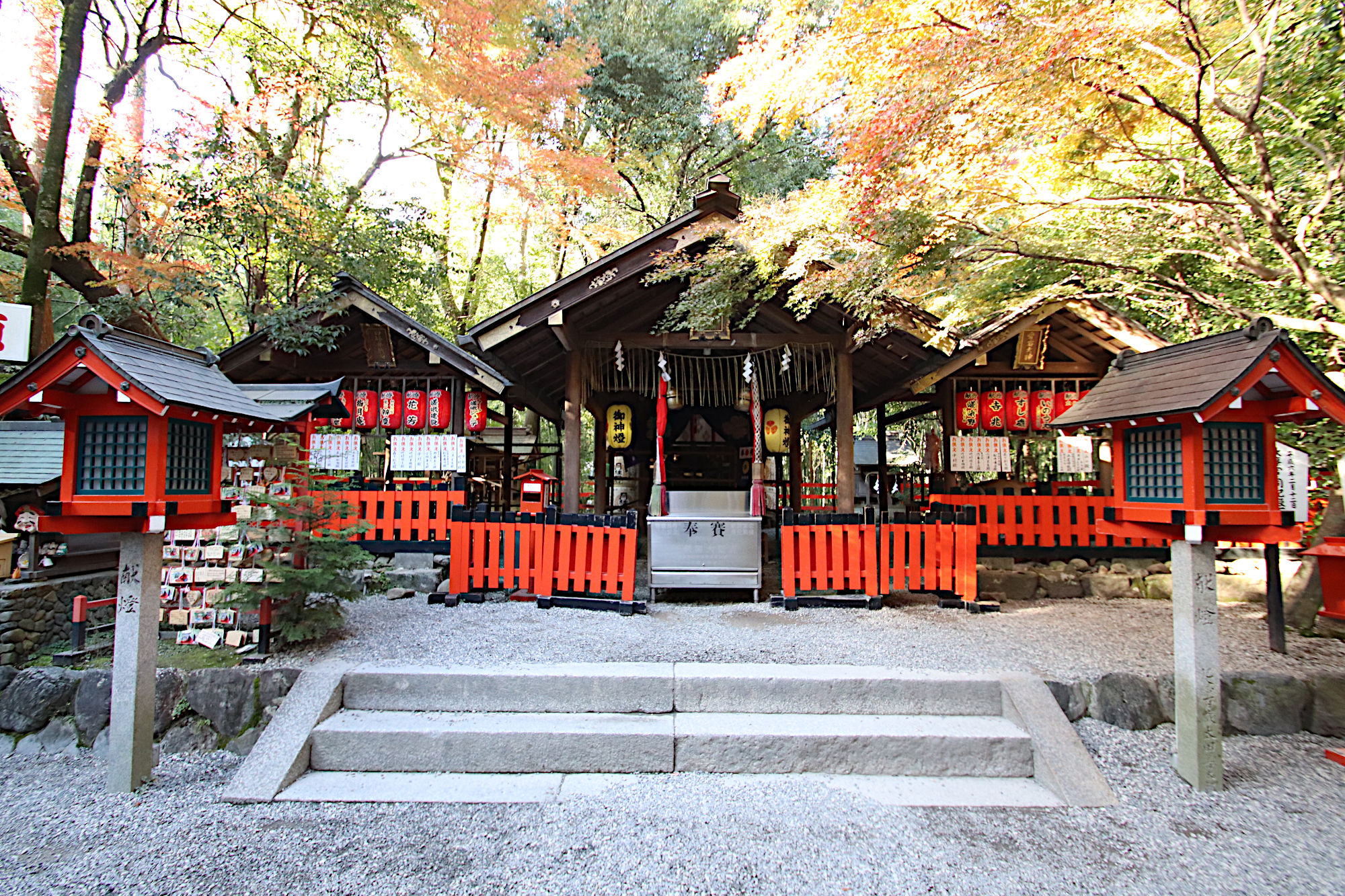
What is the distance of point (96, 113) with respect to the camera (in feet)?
34.6

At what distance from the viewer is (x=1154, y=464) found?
14.1 feet

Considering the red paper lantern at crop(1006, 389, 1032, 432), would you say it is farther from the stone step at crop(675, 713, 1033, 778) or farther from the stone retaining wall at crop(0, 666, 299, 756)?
the stone retaining wall at crop(0, 666, 299, 756)

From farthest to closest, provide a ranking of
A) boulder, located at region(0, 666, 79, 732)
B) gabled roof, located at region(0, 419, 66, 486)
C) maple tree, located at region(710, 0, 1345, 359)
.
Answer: gabled roof, located at region(0, 419, 66, 486), maple tree, located at region(710, 0, 1345, 359), boulder, located at region(0, 666, 79, 732)

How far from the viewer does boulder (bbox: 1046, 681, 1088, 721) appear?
15.9ft

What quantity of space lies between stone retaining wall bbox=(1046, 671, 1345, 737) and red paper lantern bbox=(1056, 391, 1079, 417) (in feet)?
19.3

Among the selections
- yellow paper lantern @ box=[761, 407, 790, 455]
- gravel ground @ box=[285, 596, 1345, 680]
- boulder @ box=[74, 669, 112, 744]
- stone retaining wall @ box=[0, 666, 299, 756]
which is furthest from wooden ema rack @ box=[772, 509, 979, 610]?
boulder @ box=[74, 669, 112, 744]

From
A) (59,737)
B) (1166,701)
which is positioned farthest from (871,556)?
(59,737)

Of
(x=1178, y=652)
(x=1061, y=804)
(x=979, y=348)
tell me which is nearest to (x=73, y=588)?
(x=1061, y=804)

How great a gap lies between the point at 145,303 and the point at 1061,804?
14.0 metres

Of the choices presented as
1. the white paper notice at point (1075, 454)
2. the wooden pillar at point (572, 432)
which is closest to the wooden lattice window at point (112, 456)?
the wooden pillar at point (572, 432)

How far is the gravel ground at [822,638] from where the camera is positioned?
17.7ft

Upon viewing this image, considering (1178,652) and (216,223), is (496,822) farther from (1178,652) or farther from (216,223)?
(216,223)

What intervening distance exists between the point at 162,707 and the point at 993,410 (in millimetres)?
11103

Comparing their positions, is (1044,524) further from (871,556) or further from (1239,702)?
(1239,702)
